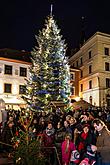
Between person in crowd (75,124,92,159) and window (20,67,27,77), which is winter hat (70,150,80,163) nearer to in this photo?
person in crowd (75,124,92,159)

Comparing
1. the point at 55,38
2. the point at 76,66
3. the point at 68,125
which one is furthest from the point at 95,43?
the point at 68,125

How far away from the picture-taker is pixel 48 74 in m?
27.7

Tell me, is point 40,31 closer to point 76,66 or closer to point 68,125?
point 68,125

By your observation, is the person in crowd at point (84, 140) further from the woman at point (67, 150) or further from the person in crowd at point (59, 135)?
the person in crowd at point (59, 135)

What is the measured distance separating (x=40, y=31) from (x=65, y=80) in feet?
18.9

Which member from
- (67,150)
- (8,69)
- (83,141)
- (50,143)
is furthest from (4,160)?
(8,69)

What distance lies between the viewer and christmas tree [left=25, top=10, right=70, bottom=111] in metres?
27.2

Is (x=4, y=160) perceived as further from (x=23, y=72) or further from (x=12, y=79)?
(x=23, y=72)

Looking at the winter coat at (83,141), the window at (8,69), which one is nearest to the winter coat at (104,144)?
the winter coat at (83,141)

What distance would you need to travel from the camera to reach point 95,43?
47875 mm

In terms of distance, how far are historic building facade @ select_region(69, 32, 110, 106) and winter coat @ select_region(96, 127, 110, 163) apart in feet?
121

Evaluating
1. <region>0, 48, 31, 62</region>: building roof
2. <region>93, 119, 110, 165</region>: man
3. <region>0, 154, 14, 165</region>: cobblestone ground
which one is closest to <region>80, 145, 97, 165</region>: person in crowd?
<region>93, 119, 110, 165</region>: man

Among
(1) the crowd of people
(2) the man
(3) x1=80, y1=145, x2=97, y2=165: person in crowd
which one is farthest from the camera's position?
(2) the man

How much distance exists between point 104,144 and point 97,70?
39.6 metres
